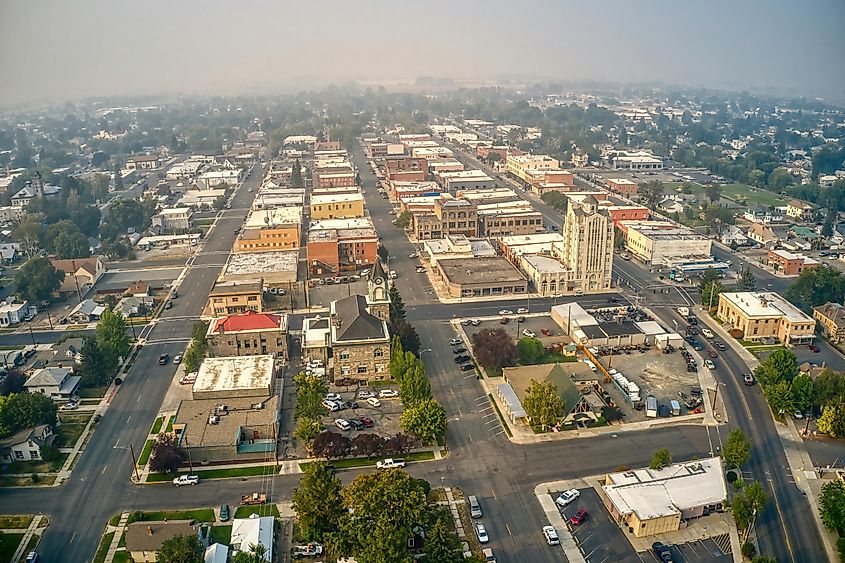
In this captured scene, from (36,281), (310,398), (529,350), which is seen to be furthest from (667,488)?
(36,281)

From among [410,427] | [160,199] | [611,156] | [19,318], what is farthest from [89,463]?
[611,156]

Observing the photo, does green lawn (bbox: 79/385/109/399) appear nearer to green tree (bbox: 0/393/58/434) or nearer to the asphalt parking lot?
green tree (bbox: 0/393/58/434)

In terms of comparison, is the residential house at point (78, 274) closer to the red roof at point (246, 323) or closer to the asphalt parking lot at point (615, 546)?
the red roof at point (246, 323)

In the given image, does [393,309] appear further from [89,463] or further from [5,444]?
[5,444]

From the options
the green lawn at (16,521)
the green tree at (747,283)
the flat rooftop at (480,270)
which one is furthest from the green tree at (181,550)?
the green tree at (747,283)

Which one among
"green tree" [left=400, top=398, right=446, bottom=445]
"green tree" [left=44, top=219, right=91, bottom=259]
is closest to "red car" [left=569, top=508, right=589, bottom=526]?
"green tree" [left=400, top=398, right=446, bottom=445]
